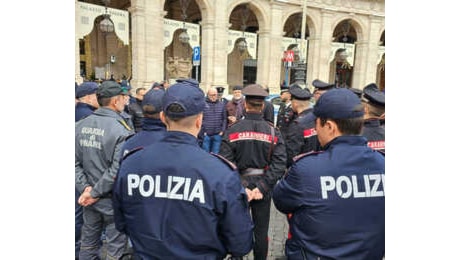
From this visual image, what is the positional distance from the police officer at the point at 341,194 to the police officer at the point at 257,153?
1459mm

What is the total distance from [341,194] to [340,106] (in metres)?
0.55

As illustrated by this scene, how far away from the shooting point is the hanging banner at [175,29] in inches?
680

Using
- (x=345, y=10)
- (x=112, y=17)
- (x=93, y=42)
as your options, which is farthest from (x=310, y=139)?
(x=345, y=10)

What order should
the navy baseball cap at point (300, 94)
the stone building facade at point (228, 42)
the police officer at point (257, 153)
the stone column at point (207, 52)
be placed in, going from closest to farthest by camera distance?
the police officer at point (257, 153) < the navy baseball cap at point (300, 94) < the stone building facade at point (228, 42) < the stone column at point (207, 52)

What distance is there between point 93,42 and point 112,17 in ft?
20.0

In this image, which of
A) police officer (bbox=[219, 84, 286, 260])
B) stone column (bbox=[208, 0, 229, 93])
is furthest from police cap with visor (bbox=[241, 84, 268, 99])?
stone column (bbox=[208, 0, 229, 93])

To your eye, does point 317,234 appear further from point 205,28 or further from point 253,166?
point 205,28

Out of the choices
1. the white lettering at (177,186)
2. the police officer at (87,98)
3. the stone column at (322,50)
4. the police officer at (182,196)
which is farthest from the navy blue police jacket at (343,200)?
the stone column at (322,50)

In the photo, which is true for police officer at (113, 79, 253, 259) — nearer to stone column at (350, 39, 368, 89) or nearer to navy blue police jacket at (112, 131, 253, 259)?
navy blue police jacket at (112, 131, 253, 259)

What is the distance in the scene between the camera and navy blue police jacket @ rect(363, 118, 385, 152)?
3.51m

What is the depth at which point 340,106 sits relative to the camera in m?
2.01

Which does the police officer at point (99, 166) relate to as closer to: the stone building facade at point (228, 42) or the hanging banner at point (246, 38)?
the stone building facade at point (228, 42)

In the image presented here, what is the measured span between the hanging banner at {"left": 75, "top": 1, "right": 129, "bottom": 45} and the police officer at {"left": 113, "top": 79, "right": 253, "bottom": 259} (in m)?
13.8

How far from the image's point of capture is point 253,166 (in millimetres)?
3539
